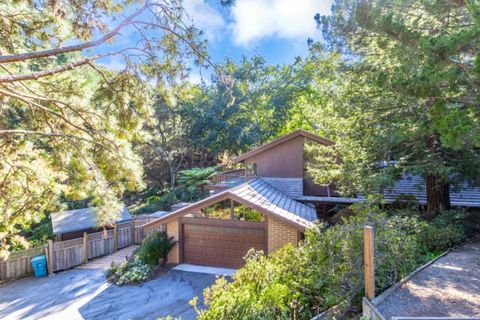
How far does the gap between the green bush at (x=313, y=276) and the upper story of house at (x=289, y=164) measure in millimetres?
8252

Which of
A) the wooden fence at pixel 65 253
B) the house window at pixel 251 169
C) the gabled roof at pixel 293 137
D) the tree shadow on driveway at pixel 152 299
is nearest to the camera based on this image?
the tree shadow on driveway at pixel 152 299

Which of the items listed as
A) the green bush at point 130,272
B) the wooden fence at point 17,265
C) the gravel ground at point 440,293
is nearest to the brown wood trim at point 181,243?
the green bush at point 130,272

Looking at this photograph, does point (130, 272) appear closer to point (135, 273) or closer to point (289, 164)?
point (135, 273)

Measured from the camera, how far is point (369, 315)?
4.25 meters

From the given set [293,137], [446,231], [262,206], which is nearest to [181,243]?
[262,206]

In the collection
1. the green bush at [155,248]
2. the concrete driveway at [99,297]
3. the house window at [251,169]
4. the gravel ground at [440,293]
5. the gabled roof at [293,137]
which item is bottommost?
the concrete driveway at [99,297]

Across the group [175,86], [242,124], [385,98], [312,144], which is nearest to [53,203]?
[175,86]

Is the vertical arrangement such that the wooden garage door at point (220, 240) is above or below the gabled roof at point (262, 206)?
Result: below

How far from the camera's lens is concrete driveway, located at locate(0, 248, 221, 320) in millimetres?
8250

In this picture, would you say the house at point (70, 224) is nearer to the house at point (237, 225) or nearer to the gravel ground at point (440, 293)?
the house at point (237, 225)

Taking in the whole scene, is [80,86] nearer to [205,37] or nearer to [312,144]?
[205,37]

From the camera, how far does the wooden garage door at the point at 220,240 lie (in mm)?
11148

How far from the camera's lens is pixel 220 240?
11594 millimetres

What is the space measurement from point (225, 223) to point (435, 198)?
8.39 meters
